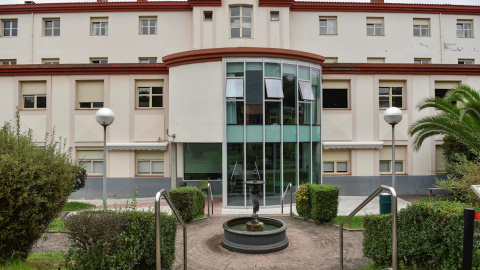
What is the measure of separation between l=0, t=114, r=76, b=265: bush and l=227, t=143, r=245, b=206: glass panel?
7504 mm

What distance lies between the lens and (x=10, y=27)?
19.1m

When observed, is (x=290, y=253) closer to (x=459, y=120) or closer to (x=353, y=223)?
(x=353, y=223)

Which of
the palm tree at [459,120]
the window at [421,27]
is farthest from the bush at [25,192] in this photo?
the window at [421,27]

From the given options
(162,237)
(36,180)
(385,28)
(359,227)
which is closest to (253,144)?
(359,227)

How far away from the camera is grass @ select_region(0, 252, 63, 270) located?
4.41 m

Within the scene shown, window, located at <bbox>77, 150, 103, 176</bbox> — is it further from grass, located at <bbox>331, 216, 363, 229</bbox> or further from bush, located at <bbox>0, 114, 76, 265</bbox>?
grass, located at <bbox>331, 216, 363, 229</bbox>

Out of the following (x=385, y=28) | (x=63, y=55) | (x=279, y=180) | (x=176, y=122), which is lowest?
(x=279, y=180)

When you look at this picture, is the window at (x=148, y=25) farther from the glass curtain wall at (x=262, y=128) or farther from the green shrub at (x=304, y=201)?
the green shrub at (x=304, y=201)

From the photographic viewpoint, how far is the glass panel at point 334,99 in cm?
1548

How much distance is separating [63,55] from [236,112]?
13.9 metres

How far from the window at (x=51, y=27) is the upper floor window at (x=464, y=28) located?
91.8 ft

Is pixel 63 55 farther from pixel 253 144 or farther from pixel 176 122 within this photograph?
pixel 253 144

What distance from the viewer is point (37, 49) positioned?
733 inches

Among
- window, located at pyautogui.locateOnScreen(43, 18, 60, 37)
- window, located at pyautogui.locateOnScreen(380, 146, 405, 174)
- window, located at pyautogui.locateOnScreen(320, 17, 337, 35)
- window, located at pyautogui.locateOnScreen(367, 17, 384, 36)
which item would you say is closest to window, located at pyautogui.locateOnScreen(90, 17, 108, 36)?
window, located at pyautogui.locateOnScreen(43, 18, 60, 37)
